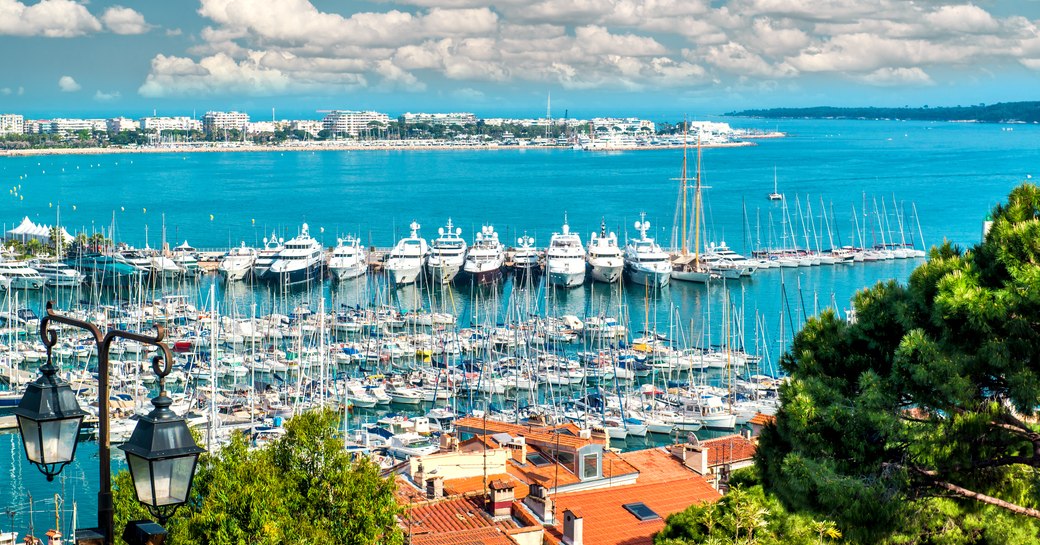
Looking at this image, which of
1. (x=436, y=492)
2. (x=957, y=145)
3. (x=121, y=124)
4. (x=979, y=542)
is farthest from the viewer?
(x=121, y=124)

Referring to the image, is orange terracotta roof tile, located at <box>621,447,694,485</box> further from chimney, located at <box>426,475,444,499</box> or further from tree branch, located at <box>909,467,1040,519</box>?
tree branch, located at <box>909,467,1040,519</box>

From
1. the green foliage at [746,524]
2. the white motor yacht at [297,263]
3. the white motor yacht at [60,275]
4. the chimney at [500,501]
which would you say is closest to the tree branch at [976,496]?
the green foliage at [746,524]

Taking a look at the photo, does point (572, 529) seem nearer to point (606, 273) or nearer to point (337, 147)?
point (606, 273)

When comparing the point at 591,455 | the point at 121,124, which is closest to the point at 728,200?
the point at 591,455

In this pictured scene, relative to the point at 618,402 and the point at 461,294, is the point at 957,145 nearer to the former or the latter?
the point at 461,294

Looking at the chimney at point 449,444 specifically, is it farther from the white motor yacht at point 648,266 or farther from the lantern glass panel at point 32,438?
the white motor yacht at point 648,266

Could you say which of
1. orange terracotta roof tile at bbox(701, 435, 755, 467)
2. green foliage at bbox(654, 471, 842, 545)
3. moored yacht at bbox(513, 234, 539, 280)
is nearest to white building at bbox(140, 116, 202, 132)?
moored yacht at bbox(513, 234, 539, 280)
